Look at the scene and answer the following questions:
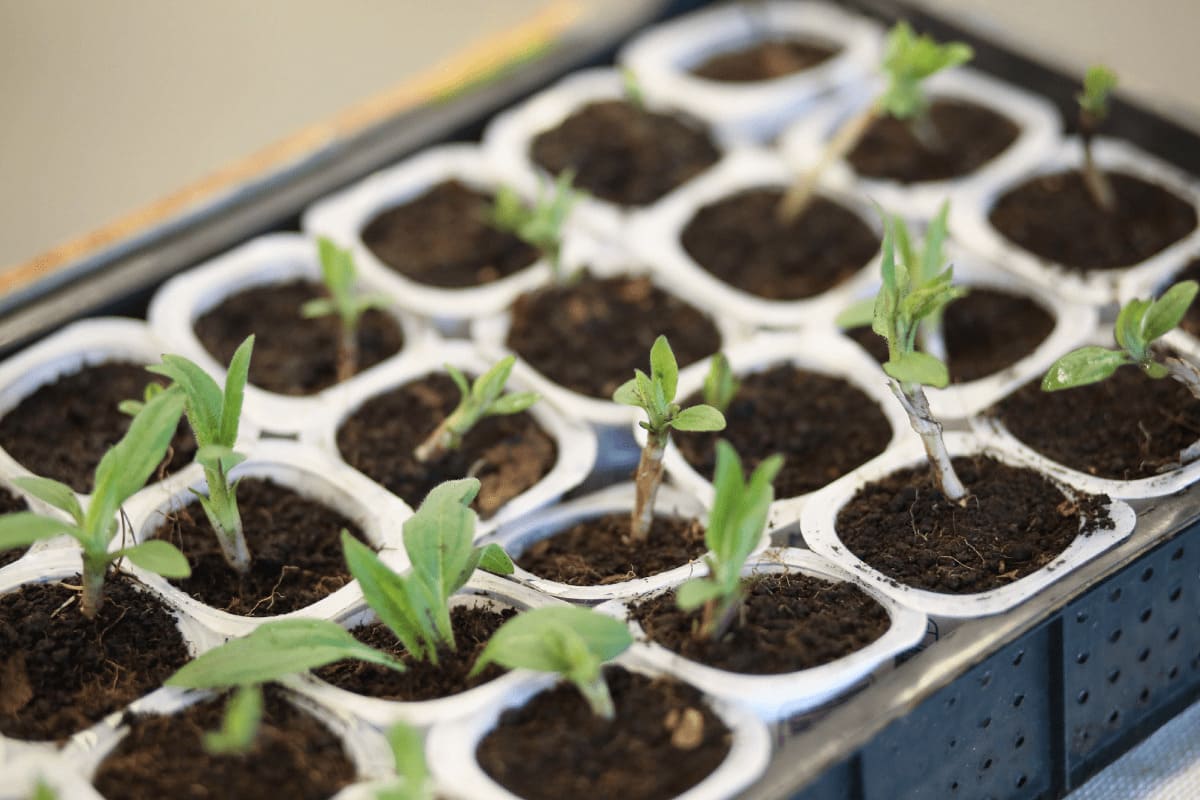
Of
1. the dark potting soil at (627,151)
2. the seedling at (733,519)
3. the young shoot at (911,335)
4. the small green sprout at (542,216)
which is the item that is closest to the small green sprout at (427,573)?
the seedling at (733,519)

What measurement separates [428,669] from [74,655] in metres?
0.37

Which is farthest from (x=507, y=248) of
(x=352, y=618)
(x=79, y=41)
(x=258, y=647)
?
(x=79, y=41)

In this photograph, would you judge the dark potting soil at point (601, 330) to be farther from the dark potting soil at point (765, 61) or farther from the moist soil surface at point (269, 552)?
the dark potting soil at point (765, 61)

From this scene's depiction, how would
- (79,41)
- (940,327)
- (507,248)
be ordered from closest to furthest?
(940,327) < (507,248) < (79,41)

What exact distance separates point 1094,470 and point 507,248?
94cm

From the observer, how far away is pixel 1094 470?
1.59m

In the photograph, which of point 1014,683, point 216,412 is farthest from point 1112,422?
point 216,412

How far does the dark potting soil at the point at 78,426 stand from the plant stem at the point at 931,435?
85 centimetres

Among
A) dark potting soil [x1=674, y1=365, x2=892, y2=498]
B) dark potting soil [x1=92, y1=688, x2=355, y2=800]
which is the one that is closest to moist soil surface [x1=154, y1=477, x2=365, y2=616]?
dark potting soil [x1=92, y1=688, x2=355, y2=800]

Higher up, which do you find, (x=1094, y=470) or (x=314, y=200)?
(x=314, y=200)

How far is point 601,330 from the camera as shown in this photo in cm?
192

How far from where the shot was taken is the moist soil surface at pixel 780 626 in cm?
136

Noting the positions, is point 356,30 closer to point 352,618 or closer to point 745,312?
point 745,312

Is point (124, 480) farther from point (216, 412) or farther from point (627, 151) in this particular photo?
point (627, 151)
